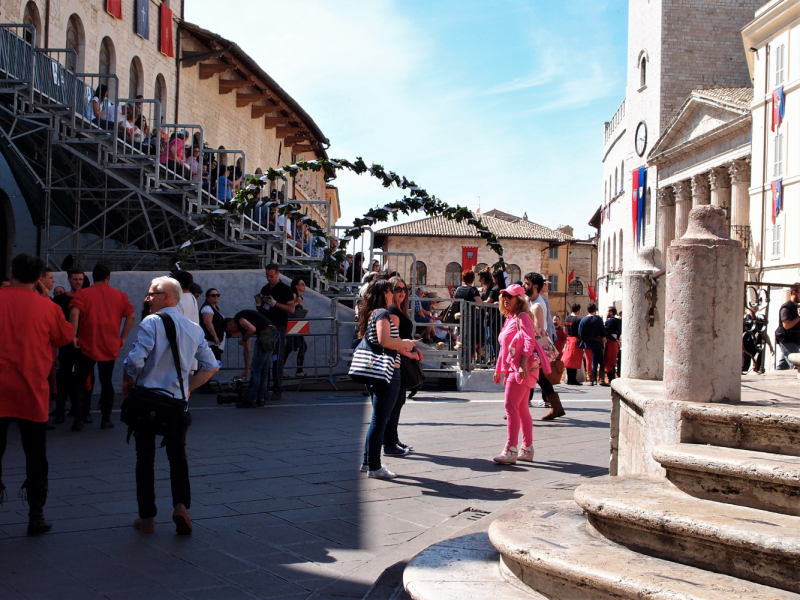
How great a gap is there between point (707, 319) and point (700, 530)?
130 cm


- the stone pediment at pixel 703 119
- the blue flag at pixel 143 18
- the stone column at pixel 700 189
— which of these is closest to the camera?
the blue flag at pixel 143 18

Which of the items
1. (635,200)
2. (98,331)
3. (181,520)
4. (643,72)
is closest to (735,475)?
(181,520)

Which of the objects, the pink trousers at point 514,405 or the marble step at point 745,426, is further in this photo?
the pink trousers at point 514,405

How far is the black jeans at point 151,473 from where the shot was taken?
4.69 metres

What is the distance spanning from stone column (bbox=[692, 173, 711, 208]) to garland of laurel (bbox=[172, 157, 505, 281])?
26729mm

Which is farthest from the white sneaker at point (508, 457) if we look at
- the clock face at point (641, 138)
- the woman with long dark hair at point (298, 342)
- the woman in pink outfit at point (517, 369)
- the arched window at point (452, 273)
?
the arched window at point (452, 273)

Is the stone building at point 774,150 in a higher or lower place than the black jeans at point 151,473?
higher

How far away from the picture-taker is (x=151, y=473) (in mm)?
4730

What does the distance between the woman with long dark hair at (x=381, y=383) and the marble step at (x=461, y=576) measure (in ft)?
7.39

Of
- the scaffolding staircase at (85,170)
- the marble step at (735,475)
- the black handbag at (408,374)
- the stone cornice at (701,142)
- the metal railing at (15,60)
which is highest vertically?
the stone cornice at (701,142)

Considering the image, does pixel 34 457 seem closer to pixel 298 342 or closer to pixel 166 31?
pixel 298 342

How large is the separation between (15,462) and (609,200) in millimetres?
56171

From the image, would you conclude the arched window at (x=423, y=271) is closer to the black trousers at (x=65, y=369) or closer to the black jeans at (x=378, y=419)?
the black trousers at (x=65, y=369)

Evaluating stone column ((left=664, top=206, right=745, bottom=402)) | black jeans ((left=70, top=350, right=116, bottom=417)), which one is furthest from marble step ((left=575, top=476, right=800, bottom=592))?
black jeans ((left=70, top=350, right=116, bottom=417))
